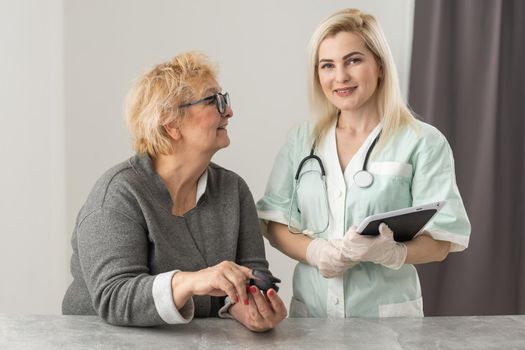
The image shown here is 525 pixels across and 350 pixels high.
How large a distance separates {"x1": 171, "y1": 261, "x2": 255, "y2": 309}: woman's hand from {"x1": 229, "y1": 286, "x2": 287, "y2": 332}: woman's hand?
67mm

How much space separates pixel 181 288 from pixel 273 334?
28 cm

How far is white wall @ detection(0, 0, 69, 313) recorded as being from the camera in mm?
3348

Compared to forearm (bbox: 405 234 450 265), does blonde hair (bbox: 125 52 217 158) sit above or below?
above

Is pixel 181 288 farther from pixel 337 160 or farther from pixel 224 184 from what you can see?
pixel 337 160

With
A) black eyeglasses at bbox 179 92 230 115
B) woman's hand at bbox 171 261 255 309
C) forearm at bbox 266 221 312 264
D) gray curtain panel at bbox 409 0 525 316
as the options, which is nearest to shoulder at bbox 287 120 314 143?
forearm at bbox 266 221 312 264

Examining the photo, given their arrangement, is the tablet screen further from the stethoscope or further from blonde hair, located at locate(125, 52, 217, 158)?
blonde hair, located at locate(125, 52, 217, 158)

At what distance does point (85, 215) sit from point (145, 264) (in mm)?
208

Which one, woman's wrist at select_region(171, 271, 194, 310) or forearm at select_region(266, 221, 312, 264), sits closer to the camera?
woman's wrist at select_region(171, 271, 194, 310)

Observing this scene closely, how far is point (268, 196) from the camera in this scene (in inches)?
99.7

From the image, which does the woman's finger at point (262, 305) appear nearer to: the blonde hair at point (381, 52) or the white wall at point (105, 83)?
the blonde hair at point (381, 52)

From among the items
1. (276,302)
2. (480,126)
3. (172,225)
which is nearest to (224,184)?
(172,225)

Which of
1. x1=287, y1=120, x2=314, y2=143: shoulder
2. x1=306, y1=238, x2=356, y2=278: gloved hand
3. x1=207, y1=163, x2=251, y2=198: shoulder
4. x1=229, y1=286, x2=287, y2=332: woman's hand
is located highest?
x1=287, y1=120, x2=314, y2=143: shoulder

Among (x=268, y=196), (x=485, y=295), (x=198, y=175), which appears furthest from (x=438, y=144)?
(x=485, y=295)

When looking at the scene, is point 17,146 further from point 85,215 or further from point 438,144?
point 438,144
